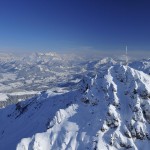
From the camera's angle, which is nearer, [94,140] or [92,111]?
[94,140]

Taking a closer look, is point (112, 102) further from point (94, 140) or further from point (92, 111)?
point (94, 140)

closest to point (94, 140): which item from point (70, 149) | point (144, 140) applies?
point (70, 149)

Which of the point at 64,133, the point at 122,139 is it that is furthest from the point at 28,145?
the point at 122,139

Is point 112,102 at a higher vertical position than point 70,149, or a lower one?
higher

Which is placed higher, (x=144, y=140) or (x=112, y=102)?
(x=112, y=102)

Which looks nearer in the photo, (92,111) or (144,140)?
(144,140)

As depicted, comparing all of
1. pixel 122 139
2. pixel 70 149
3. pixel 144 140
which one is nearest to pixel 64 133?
pixel 70 149

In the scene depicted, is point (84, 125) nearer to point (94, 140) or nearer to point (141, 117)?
point (94, 140)

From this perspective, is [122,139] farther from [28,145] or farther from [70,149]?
[28,145]
